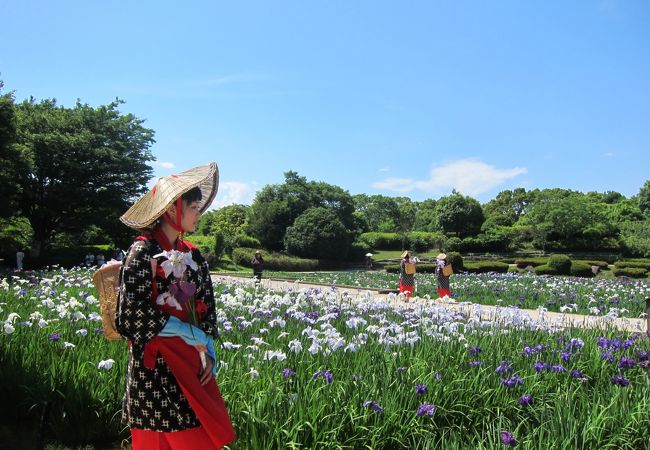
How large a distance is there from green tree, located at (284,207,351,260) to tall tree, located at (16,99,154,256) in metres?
11.8

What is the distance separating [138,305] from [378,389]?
1.99 meters

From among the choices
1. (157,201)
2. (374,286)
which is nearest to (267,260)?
(374,286)

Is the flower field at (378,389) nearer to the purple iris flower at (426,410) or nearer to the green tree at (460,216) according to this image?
the purple iris flower at (426,410)

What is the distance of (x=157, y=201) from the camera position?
7.91 feet

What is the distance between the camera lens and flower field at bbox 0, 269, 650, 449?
3.03 meters

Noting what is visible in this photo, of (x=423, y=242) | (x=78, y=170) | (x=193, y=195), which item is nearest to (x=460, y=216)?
(x=423, y=242)

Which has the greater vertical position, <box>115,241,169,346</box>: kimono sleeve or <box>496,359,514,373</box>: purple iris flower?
<box>115,241,169,346</box>: kimono sleeve

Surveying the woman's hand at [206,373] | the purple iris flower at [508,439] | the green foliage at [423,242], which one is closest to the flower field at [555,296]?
the purple iris flower at [508,439]

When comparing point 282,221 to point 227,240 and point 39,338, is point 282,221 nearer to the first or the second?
point 227,240

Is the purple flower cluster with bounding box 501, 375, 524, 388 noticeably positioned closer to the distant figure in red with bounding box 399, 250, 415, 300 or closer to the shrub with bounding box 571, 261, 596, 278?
the distant figure in red with bounding box 399, 250, 415, 300

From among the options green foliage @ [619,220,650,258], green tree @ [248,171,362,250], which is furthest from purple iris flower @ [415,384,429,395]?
green foliage @ [619,220,650,258]

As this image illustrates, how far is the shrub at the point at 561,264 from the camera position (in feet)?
83.3

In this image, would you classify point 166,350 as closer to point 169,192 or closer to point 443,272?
point 169,192

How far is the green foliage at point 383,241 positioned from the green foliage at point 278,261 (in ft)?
56.2
